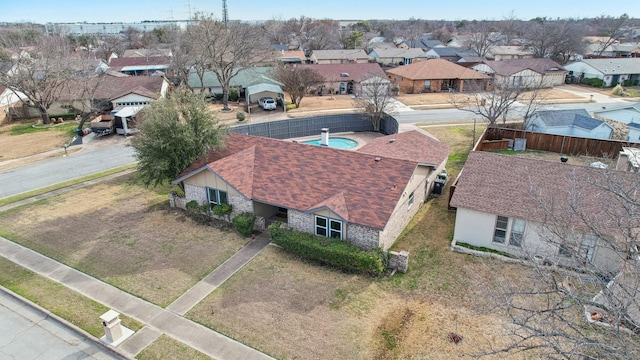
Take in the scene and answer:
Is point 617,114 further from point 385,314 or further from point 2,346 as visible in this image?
point 2,346

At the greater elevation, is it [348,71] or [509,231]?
[348,71]

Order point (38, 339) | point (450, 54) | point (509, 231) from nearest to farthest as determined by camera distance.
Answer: point (38, 339)
point (509, 231)
point (450, 54)

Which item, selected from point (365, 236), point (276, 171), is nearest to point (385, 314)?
point (365, 236)

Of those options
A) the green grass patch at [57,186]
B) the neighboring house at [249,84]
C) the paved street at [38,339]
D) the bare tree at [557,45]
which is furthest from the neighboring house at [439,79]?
the paved street at [38,339]

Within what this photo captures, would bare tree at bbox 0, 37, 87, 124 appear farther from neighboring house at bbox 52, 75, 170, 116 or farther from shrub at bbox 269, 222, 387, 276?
shrub at bbox 269, 222, 387, 276

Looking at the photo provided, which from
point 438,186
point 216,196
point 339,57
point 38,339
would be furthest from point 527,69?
point 38,339

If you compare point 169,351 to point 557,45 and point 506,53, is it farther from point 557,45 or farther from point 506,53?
point 506,53

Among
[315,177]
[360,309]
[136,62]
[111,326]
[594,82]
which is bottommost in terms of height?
[360,309]

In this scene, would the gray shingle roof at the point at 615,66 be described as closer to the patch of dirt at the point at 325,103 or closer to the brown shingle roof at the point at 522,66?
the brown shingle roof at the point at 522,66
